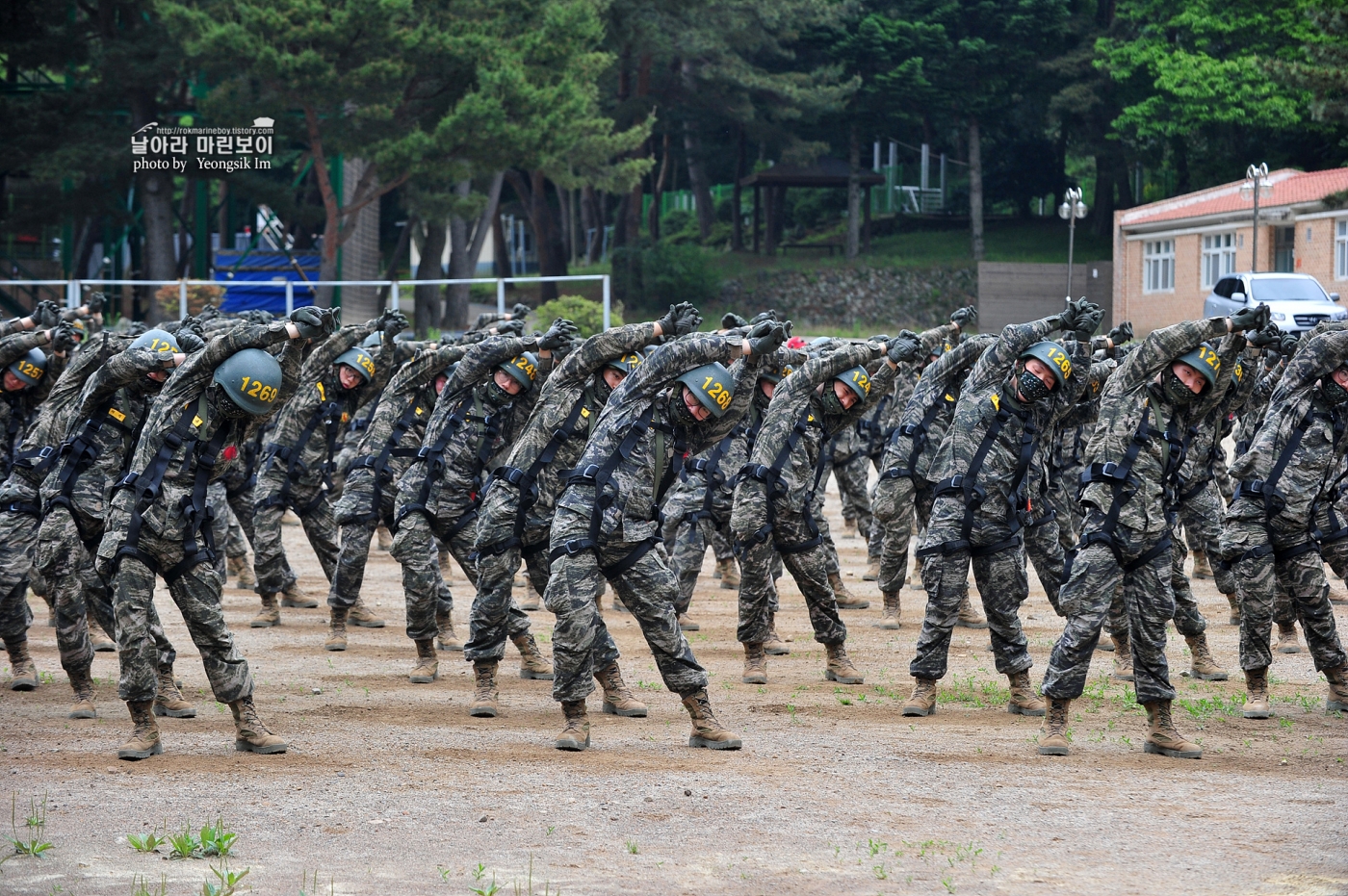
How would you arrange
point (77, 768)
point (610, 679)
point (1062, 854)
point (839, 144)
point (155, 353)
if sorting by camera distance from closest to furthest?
point (1062, 854) < point (77, 768) < point (155, 353) < point (610, 679) < point (839, 144)

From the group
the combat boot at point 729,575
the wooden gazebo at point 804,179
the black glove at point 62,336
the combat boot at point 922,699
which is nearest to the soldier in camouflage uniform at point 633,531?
the combat boot at point 922,699

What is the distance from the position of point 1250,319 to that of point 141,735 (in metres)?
6.23

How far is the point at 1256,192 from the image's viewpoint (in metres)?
34.8

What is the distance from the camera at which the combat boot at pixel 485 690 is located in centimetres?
893

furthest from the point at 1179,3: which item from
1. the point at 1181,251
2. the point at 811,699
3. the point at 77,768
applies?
the point at 77,768

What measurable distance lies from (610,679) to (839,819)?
2550 millimetres

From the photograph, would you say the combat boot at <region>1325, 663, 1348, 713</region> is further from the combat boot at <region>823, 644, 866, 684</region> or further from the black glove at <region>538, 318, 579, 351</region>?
the black glove at <region>538, 318, 579, 351</region>

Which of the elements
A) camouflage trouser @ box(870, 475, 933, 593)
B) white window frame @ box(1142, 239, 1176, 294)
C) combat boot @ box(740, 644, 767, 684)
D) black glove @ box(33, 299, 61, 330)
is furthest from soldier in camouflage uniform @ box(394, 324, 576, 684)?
white window frame @ box(1142, 239, 1176, 294)

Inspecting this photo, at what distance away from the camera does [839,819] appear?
671 centimetres

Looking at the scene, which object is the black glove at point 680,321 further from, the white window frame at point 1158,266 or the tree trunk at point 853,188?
the tree trunk at point 853,188

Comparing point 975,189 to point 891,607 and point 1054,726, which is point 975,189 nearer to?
point 891,607

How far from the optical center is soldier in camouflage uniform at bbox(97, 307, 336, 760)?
25.0 feet

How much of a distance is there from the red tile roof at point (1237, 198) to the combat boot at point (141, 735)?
114 feet

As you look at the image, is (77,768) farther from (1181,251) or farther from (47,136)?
(1181,251)
